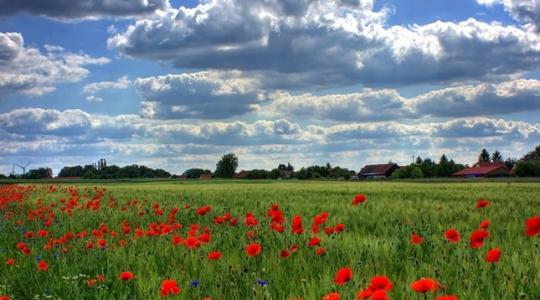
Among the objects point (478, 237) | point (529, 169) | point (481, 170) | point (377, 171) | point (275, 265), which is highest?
point (377, 171)

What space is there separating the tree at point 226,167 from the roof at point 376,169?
1297 inches

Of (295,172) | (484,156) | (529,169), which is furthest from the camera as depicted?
(484,156)

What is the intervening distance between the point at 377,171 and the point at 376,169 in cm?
145

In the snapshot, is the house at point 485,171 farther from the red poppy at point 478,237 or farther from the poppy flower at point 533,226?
the poppy flower at point 533,226

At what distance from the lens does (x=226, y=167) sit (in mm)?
136500

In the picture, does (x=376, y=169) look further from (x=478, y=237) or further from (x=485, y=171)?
(x=478, y=237)

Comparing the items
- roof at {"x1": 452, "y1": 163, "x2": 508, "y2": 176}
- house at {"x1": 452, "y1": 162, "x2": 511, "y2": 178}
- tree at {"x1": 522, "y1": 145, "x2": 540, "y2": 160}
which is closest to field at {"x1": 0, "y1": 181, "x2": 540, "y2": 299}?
house at {"x1": 452, "y1": 162, "x2": 511, "y2": 178}

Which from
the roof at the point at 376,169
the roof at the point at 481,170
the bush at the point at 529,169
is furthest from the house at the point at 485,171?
the roof at the point at 376,169

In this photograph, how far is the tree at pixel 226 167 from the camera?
13638cm

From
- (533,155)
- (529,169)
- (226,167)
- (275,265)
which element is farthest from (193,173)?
(275,265)

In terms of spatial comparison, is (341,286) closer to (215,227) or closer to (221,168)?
(215,227)

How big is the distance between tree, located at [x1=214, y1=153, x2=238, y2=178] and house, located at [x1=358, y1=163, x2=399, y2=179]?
32450 mm

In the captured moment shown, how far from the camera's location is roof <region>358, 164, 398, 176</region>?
137m

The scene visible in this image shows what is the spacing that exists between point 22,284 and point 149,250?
4.67 ft
